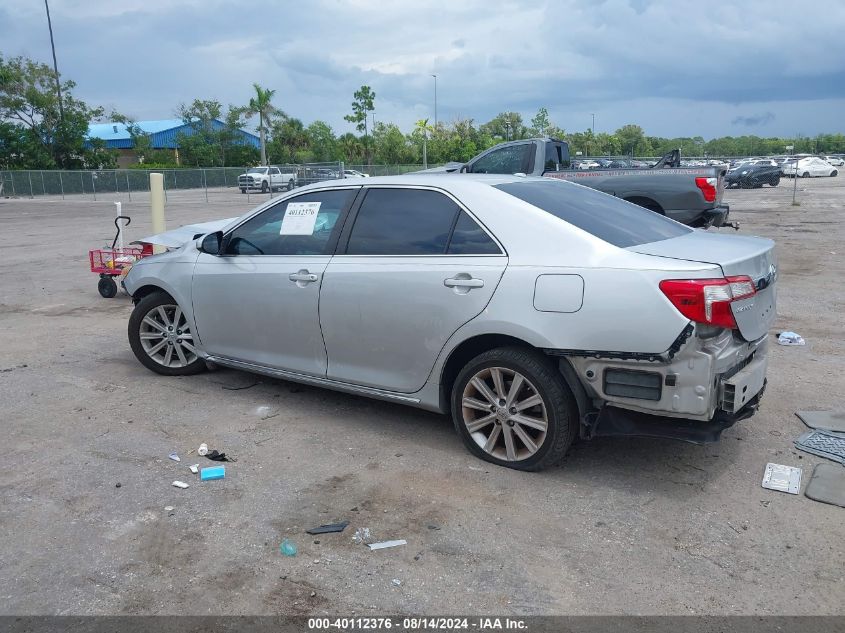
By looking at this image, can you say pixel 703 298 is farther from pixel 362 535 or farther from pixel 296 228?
pixel 296 228

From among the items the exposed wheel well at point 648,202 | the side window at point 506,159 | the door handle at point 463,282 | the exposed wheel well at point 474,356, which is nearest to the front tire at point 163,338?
the exposed wheel well at point 474,356

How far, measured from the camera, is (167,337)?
6090mm

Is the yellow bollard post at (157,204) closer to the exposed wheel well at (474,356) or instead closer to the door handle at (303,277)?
the door handle at (303,277)

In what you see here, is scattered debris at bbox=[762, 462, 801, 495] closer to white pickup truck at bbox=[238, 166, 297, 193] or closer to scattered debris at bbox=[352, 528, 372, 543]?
scattered debris at bbox=[352, 528, 372, 543]

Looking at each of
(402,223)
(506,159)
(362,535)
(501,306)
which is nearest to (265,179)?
(506,159)

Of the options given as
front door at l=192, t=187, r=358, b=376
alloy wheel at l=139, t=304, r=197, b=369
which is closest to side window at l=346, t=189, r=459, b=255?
front door at l=192, t=187, r=358, b=376

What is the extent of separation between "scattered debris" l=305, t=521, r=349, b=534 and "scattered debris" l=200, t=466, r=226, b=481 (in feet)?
2.85

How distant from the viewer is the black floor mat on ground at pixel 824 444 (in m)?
4.50

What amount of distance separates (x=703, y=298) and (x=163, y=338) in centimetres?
430

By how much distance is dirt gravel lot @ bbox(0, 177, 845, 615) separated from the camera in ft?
10.4

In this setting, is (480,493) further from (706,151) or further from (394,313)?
(706,151)

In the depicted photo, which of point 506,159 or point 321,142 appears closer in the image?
point 506,159

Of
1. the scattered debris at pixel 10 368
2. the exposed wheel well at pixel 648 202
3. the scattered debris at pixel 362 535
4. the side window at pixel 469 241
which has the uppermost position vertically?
the side window at pixel 469 241

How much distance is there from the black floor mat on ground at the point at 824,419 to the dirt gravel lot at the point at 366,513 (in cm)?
8
